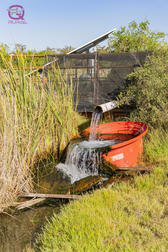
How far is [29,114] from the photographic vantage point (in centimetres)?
345

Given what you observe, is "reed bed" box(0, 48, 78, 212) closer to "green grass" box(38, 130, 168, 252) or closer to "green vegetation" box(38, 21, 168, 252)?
"green vegetation" box(38, 21, 168, 252)

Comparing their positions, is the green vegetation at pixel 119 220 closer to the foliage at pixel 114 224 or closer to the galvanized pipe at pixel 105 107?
the foliage at pixel 114 224

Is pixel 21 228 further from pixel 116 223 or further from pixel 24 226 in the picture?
pixel 116 223

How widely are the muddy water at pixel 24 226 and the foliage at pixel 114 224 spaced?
12.2 inches

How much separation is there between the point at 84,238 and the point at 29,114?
1989mm

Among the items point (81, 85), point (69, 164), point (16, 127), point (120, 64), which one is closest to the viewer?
point (16, 127)

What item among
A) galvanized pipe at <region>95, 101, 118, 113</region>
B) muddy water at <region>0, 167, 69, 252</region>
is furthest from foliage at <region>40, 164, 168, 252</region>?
galvanized pipe at <region>95, 101, 118, 113</region>

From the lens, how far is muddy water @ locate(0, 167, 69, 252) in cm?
251

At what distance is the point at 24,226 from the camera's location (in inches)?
112

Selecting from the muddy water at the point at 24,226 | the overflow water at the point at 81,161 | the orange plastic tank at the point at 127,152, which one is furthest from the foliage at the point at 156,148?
the muddy water at the point at 24,226

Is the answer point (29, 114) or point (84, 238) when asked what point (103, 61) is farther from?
point (84, 238)

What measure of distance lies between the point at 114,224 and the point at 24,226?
1233 mm

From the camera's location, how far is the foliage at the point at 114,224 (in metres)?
2.01

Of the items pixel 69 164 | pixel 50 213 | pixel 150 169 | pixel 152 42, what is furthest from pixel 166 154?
pixel 152 42
